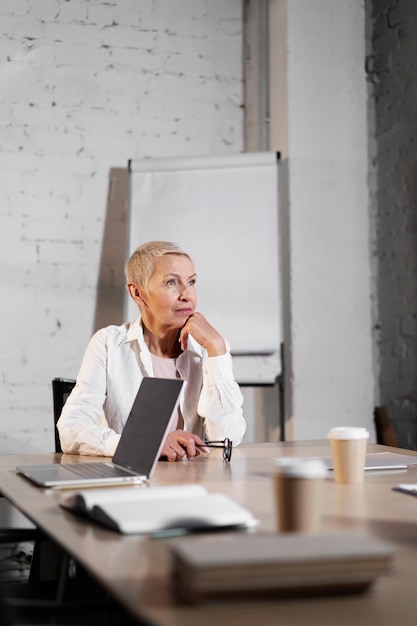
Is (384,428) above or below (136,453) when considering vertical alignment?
below

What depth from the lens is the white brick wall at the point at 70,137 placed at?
3391 mm

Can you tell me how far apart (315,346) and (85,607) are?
2.26 meters

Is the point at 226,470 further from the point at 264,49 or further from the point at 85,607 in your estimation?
the point at 264,49

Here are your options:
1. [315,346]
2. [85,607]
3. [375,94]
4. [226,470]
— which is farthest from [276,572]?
[375,94]

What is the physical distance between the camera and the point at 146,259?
92.5 inches

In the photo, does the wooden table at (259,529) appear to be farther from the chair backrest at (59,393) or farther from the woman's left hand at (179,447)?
the chair backrest at (59,393)

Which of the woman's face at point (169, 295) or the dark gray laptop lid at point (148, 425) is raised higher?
the woman's face at point (169, 295)

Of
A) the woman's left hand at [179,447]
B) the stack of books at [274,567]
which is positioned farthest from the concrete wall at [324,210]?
the stack of books at [274,567]

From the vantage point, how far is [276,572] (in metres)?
0.77

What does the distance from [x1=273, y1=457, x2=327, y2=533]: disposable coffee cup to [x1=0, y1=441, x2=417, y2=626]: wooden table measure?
75 mm

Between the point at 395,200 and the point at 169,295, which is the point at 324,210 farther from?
the point at 169,295

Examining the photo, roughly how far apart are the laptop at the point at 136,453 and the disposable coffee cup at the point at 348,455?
1.05ft

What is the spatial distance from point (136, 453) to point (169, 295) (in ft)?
2.46

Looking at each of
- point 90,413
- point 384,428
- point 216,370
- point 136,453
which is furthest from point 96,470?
point 384,428
